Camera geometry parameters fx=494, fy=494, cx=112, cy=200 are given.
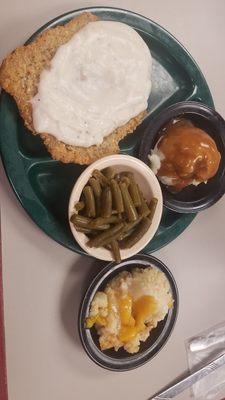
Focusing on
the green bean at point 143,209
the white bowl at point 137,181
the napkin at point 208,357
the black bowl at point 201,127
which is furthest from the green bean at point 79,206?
the napkin at point 208,357

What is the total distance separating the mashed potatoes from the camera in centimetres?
224

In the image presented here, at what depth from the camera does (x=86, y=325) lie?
2211 mm

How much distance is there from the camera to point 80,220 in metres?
2.03

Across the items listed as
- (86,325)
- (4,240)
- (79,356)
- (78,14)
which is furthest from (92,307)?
(78,14)

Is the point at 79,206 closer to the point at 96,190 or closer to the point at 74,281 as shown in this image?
the point at 96,190

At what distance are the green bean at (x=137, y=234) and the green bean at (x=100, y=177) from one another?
236 millimetres

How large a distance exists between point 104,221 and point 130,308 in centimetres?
47

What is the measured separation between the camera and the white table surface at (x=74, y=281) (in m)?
2.19

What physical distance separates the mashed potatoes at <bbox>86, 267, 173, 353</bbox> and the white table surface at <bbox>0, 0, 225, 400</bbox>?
157mm

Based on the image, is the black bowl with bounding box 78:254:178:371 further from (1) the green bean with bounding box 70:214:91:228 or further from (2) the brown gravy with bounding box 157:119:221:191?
(2) the brown gravy with bounding box 157:119:221:191

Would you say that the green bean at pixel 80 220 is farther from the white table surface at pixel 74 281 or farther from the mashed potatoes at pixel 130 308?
the mashed potatoes at pixel 130 308

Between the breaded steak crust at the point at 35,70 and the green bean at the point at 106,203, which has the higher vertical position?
the breaded steak crust at the point at 35,70

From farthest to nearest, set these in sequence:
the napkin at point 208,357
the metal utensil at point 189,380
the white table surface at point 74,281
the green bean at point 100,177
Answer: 1. the napkin at point 208,357
2. the metal utensil at point 189,380
3. the white table surface at point 74,281
4. the green bean at point 100,177

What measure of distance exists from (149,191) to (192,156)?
0.25m
